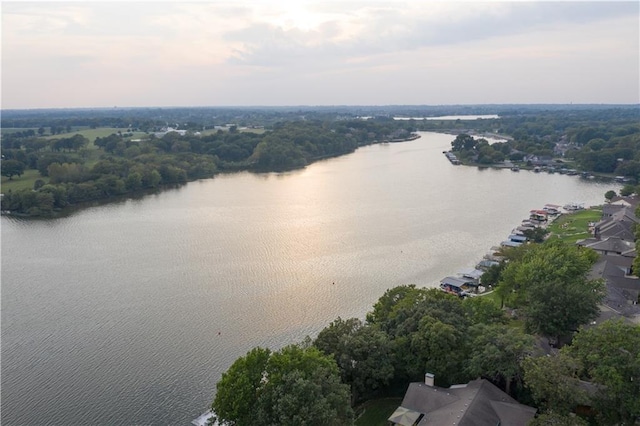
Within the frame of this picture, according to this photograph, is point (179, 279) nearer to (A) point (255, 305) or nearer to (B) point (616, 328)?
(A) point (255, 305)

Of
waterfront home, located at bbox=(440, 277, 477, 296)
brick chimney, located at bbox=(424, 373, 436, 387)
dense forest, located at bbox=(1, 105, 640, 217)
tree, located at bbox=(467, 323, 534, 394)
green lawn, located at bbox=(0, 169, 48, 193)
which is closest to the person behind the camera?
tree, located at bbox=(467, 323, 534, 394)

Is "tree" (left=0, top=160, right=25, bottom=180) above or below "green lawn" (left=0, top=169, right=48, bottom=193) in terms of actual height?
above

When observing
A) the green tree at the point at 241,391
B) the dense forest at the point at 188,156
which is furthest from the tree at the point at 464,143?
the green tree at the point at 241,391

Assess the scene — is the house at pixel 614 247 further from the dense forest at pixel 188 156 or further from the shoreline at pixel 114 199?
the shoreline at pixel 114 199

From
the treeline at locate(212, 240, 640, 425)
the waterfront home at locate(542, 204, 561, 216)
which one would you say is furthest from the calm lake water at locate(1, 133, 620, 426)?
the treeline at locate(212, 240, 640, 425)

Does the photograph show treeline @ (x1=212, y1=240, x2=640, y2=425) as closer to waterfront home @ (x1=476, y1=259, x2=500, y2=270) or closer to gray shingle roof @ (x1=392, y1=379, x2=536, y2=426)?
gray shingle roof @ (x1=392, y1=379, x2=536, y2=426)

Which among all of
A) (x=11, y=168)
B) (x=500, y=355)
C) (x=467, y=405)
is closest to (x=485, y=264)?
(x=500, y=355)
